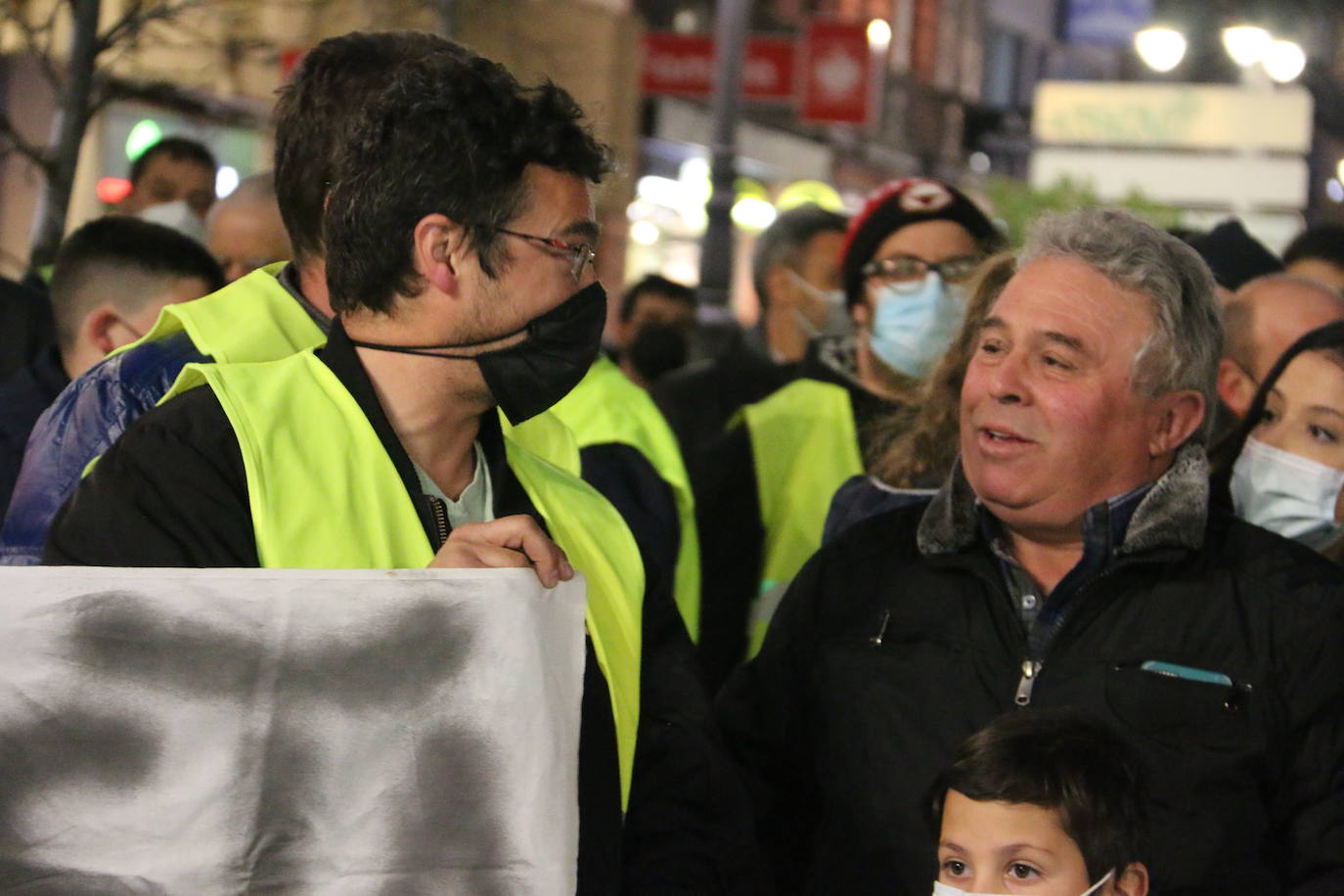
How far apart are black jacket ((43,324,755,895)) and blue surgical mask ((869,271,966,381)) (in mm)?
2171

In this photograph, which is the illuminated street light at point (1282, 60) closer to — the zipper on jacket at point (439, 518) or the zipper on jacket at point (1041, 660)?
the zipper on jacket at point (1041, 660)

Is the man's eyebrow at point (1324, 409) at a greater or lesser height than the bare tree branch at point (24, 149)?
lesser

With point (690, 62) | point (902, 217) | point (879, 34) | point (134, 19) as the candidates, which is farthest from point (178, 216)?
point (879, 34)

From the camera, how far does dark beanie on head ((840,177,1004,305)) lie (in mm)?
5145

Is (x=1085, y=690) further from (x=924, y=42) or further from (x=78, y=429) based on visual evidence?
(x=924, y=42)

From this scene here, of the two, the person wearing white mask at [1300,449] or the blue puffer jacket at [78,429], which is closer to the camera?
the blue puffer jacket at [78,429]

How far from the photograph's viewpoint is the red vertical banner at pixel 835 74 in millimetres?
20516

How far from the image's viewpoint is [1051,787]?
9.00 ft

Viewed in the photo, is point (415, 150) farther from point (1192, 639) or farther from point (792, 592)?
point (1192, 639)

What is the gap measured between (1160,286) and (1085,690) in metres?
0.76

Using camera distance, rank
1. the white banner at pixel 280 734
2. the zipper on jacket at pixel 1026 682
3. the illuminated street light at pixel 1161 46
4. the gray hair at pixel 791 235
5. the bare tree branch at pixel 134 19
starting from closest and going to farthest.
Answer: the white banner at pixel 280 734 < the zipper on jacket at pixel 1026 682 < the bare tree branch at pixel 134 19 < the gray hair at pixel 791 235 < the illuminated street light at pixel 1161 46

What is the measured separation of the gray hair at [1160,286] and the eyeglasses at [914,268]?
1528 mm

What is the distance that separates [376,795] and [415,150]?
0.88m

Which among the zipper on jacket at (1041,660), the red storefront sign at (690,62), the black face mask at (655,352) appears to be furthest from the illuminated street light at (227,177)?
the zipper on jacket at (1041,660)
